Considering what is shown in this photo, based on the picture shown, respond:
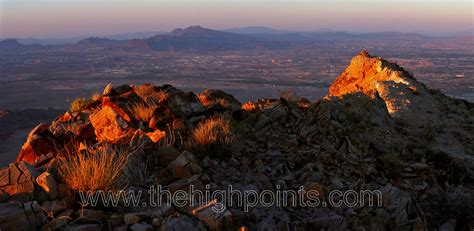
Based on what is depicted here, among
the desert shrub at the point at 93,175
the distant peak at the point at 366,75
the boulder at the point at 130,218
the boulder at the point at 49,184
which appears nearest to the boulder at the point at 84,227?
the boulder at the point at 130,218

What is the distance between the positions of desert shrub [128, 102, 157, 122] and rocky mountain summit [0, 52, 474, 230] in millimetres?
31

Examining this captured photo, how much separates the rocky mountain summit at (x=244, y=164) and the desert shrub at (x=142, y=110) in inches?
1.2

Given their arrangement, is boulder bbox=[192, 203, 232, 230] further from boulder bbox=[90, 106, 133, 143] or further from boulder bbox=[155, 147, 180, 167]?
boulder bbox=[90, 106, 133, 143]

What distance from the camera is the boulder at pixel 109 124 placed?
9959 mm

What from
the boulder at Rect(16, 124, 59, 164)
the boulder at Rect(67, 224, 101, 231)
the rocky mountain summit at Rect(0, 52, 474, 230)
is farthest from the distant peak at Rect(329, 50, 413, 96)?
the boulder at Rect(67, 224, 101, 231)

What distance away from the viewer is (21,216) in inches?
218

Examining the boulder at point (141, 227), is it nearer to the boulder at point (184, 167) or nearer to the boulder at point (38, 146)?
the boulder at point (184, 167)

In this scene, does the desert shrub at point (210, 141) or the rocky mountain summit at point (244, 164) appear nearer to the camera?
the rocky mountain summit at point (244, 164)

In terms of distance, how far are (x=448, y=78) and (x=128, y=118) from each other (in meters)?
113

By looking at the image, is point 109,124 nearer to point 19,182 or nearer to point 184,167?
point 184,167

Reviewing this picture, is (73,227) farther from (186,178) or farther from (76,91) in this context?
(76,91)

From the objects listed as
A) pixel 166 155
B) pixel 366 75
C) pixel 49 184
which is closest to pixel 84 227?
pixel 49 184

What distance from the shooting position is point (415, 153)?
34.9ft

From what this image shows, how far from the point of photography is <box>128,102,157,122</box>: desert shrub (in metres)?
10.1
